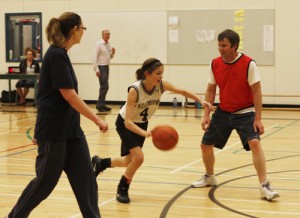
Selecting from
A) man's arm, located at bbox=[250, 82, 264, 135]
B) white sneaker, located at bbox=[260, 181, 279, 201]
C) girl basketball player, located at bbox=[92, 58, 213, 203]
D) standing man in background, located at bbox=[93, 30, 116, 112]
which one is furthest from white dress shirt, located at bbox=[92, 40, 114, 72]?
white sneaker, located at bbox=[260, 181, 279, 201]

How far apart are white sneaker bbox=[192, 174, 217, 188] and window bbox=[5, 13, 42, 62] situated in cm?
1298

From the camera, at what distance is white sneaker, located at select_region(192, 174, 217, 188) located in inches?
250

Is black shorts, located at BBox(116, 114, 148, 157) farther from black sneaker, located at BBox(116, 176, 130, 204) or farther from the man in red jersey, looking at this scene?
the man in red jersey

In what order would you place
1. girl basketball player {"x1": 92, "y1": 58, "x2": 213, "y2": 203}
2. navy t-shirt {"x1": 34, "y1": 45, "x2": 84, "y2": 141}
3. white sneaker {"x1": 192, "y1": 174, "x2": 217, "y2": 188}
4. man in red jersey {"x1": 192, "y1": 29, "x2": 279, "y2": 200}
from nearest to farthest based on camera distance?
navy t-shirt {"x1": 34, "y1": 45, "x2": 84, "y2": 141}, girl basketball player {"x1": 92, "y1": 58, "x2": 213, "y2": 203}, man in red jersey {"x1": 192, "y1": 29, "x2": 279, "y2": 200}, white sneaker {"x1": 192, "y1": 174, "x2": 217, "y2": 188}

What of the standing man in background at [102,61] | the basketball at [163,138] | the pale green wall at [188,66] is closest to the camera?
the basketball at [163,138]

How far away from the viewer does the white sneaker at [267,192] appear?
5.67 m

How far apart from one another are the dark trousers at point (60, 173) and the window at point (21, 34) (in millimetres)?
14737

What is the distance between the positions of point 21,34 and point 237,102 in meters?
14.0

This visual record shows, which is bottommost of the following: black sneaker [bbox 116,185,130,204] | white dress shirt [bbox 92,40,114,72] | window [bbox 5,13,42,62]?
black sneaker [bbox 116,185,130,204]

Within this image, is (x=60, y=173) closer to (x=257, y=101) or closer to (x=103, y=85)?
(x=257, y=101)

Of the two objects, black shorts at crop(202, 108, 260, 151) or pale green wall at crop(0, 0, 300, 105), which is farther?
pale green wall at crop(0, 0, 300, 105)

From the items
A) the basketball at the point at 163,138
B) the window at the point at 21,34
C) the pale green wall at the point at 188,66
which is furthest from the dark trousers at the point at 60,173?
the window at the point at 21,34

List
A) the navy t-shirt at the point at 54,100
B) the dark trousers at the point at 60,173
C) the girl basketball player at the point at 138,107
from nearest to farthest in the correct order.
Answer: the navy t-shirt at the point at 54,100
the dark trousers at the point at 60,173
the girl basketball player at the point at 138,107

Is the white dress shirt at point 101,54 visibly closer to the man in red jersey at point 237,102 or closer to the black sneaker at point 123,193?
the man in red jersey at point 237,102
